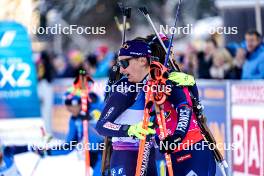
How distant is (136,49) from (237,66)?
15.5ft

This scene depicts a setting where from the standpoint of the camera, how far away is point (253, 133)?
32.9 ft

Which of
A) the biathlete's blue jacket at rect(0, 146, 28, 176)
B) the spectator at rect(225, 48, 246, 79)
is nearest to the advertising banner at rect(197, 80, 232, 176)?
the spectator at rect(225, 48, 246, 79)

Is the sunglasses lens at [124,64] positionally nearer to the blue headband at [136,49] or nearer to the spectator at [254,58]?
the blue headband at [136,49]

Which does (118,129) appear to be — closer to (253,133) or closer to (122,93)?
(122,93)

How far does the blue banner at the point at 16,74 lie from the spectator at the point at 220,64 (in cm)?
241

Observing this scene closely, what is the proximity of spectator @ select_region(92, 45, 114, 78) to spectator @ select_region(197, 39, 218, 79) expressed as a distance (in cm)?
247

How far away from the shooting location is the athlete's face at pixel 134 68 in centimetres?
675

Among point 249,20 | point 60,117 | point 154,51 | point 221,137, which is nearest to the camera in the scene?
point 154,51

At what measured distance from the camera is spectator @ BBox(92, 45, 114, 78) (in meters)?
14.8

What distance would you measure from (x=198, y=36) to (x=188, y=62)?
15.8 feet

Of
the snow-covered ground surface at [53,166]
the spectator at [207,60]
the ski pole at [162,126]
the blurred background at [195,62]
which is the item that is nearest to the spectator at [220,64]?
the blurred background at [195,62]

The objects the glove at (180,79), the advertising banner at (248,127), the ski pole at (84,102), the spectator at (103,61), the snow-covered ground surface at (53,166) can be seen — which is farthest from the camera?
the spectator at (103,61)

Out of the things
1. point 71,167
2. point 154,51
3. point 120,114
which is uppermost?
point 154,51

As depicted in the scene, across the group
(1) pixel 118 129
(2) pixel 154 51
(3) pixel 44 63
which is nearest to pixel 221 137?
(2) pixel 154 51
